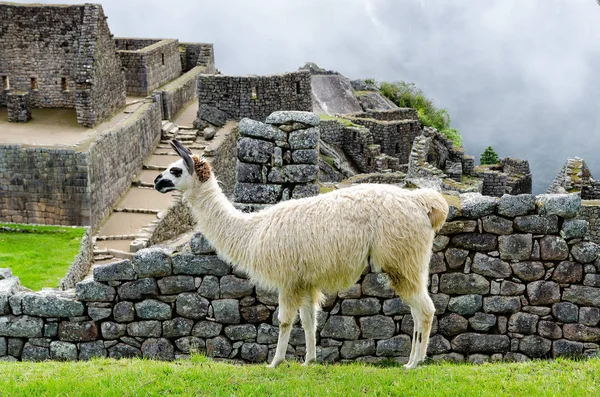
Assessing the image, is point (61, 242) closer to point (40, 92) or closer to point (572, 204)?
point (40, 92)

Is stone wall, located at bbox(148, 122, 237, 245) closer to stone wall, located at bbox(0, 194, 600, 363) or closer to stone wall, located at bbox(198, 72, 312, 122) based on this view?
stone wall, located at bbox(198, 72, 312, 122)

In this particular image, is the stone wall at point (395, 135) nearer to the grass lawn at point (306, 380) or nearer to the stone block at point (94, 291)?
the stone block at point (94, 291)

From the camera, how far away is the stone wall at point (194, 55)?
41.2 metres

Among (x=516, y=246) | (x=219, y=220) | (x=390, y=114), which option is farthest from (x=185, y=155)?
(x=390, y=114)

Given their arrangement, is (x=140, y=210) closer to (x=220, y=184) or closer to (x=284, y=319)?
(x=220, y=184)

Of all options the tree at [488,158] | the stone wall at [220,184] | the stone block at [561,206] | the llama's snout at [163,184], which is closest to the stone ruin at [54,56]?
the stone wall at [220,184]

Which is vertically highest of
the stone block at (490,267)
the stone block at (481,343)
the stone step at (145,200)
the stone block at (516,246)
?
the stone block at (516,246)

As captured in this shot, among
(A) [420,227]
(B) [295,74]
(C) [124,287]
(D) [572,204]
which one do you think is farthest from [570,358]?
(B) [295,74]

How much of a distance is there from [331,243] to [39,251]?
12.1 meters

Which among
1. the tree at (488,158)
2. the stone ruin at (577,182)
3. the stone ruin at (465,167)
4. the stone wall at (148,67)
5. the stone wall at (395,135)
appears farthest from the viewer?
the tree at (488,158)

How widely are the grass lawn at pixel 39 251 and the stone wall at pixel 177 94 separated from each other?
11.6m

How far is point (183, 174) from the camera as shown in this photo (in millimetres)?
9625

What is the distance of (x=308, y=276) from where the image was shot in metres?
9.30

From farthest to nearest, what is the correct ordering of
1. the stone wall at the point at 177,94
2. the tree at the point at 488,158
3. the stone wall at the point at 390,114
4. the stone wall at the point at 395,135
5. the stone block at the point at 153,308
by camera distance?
the tree at the point at 488,158, the stone wall at the point at 390,114, the stone wall at the point at 395,135, the stone wall at the point at 177,94, the stone block at the point at 153,308
